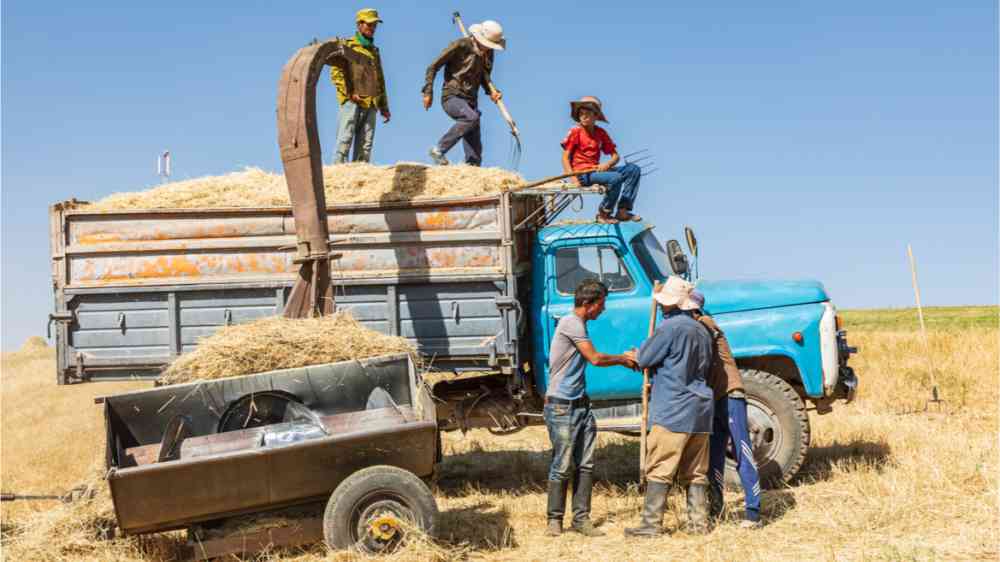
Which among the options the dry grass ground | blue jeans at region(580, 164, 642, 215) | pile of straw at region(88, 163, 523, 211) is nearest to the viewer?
the dry grass ground

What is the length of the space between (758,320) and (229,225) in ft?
15.7

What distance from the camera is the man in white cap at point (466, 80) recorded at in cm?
1034

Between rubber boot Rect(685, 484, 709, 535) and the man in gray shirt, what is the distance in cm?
67

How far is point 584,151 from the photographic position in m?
9.11

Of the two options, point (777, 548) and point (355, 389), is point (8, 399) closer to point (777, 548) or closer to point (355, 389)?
point (355, 389)

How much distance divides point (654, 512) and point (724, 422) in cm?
91

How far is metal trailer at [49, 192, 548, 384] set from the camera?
28.2 feet

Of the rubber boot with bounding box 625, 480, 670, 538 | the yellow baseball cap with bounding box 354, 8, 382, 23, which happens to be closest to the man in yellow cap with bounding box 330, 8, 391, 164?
the yellow baseball cap with bounding box 354, 8, 382, 23

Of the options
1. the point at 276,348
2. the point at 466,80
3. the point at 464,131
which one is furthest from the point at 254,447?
the point at 466,80

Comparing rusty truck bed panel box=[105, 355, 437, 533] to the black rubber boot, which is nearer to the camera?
rusty truck bed panel box=[105, 355, 437, 533]

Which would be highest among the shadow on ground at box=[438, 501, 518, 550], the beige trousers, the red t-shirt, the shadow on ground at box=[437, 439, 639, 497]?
the red t-shirt

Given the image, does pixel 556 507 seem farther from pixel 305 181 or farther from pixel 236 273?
pixel 236 273

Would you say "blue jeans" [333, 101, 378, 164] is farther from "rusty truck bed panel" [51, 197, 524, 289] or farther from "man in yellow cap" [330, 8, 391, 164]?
"rusty truck bed panel" [51, 197, 524, 289]

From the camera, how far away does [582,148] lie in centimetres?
911
